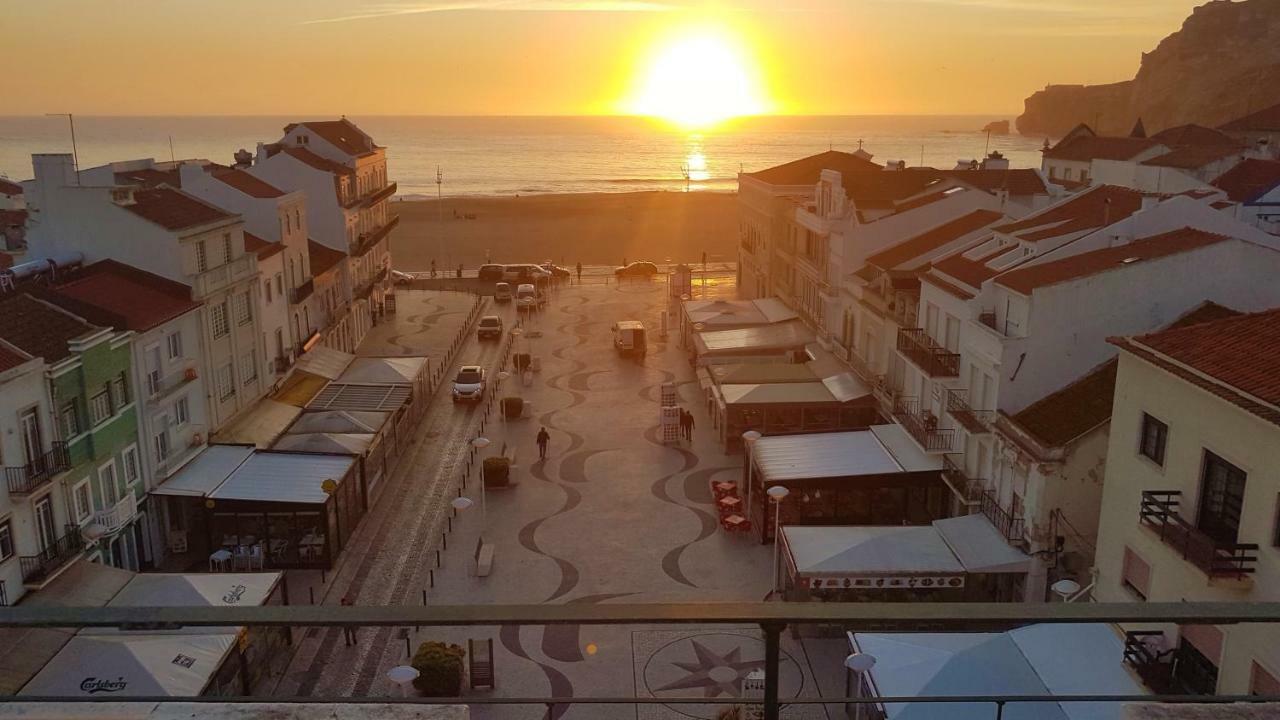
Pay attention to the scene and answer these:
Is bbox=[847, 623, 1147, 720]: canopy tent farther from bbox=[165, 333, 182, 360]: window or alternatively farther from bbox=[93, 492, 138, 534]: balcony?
bbox=[165, 333, 182, 360]: window

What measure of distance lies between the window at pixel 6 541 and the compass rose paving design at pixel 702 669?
44.6 ft

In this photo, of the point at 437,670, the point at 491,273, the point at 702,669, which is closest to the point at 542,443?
the point at 702,669

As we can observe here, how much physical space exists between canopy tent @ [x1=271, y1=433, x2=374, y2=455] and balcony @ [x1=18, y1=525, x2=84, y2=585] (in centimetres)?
774

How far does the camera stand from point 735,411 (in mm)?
36062

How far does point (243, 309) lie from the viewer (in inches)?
1315

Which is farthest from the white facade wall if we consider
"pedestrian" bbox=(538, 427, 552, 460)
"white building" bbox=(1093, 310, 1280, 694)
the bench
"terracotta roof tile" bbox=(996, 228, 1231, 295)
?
"pedestrian" bbox=(538, 427, 552, 460)

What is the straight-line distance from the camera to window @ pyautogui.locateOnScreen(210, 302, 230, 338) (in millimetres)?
31109

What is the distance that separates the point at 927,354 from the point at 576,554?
11.8 meters

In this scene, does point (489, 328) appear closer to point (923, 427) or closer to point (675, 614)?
point (923, 427)

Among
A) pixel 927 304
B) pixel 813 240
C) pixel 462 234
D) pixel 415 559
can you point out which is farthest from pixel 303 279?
pixel 462 234

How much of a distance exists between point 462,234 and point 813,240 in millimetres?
59215

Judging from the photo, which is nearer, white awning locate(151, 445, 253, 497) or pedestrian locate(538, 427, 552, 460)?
white awning locate(151, 445, 253, 497)

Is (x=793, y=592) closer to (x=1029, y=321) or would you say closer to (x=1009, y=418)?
(x=1009, y=418)

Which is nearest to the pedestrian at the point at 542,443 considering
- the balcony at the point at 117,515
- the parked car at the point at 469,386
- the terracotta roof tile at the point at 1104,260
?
the parked car at the point at 469,386
